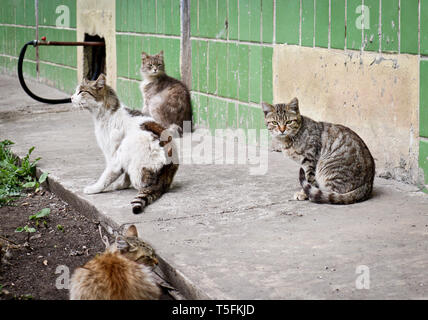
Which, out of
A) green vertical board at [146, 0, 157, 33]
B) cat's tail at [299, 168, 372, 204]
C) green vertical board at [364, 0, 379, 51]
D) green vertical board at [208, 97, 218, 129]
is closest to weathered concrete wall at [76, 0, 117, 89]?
green vertical board at [146, 0, 157, 33]

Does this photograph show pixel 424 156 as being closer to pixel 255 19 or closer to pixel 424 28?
pixel 424 28

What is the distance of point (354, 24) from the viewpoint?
19.0 ft

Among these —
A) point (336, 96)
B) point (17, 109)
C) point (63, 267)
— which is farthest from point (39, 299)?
point (17, 109)

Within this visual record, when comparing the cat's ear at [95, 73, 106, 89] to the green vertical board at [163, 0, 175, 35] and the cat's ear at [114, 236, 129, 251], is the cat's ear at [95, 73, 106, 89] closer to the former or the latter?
the cat's ear at [114, 236, 129, 251]

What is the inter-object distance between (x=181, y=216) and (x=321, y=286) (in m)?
1.57

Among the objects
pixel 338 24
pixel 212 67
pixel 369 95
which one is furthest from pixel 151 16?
pixel 369 95

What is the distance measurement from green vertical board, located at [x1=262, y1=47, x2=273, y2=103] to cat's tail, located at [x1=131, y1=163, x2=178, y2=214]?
5.97ft

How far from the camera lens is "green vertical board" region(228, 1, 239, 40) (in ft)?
24.2

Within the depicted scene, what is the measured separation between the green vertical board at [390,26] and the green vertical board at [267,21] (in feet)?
5.22

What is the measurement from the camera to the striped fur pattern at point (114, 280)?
3.37 m

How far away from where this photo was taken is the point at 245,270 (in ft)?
12.2

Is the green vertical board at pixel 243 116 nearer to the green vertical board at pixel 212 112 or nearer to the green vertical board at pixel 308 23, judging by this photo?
the green vertical board at pixel 212 112

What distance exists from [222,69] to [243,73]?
15.9 inches
